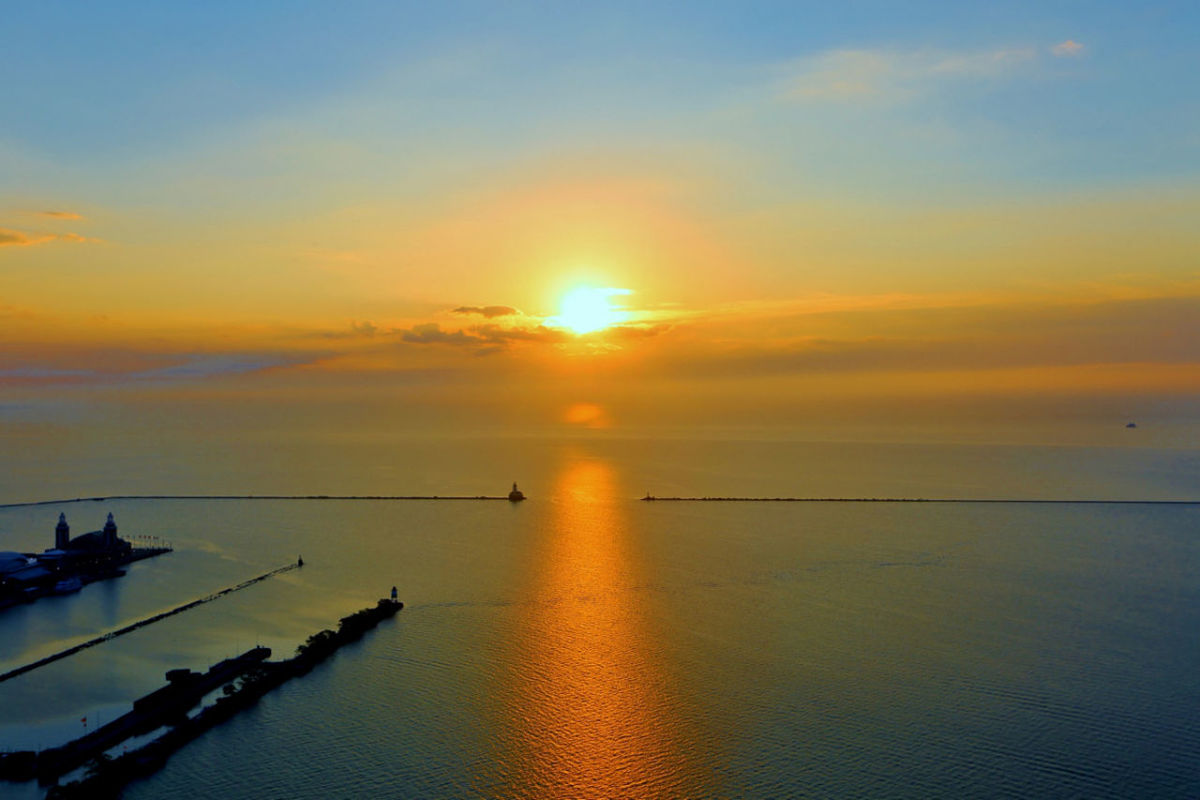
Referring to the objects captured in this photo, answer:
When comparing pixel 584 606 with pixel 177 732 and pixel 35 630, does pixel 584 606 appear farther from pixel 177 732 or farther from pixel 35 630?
pixel 35 630

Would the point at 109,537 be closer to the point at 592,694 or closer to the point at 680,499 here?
the point at 592,694

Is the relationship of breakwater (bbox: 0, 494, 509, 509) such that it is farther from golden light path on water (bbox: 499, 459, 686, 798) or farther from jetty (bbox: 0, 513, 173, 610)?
golden light path on water (bbox: 499, 459, 686, 798)

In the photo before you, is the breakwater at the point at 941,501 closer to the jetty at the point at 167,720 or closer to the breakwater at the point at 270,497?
the breakwater at the point at 270,497

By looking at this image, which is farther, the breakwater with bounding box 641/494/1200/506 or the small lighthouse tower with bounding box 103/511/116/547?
the breakwater with bounding box 641/494/1200/506

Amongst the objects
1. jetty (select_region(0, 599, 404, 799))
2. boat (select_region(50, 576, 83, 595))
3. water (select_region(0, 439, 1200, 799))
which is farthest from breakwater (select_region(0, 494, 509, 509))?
jetty (select_region(0, 599, 404, 799))

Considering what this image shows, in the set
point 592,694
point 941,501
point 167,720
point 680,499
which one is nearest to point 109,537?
point 167,720

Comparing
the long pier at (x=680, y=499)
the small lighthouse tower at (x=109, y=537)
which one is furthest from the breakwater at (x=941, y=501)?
the small lighthouse tower at (x=109, y=537)

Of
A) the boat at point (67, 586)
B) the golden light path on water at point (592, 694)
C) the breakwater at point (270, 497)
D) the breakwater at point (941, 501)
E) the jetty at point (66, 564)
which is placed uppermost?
the breakwater at point (270, 497)
